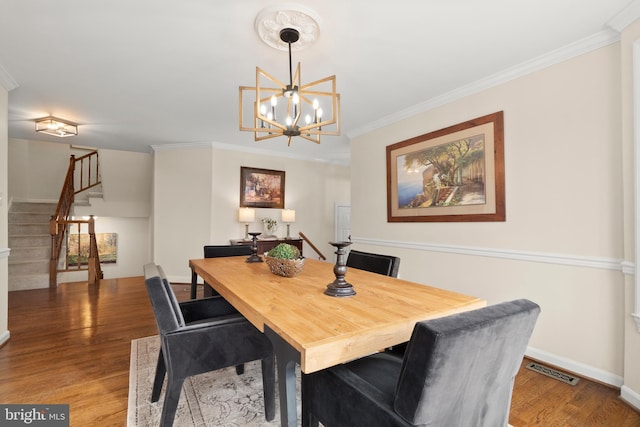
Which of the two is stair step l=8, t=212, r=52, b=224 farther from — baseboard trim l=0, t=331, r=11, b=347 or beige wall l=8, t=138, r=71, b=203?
baseboard trim l=0, t=331, r=11, b=347

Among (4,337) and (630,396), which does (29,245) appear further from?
(630,396)

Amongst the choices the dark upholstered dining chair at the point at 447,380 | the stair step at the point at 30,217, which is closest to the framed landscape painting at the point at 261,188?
the stair step at the point at 30,217

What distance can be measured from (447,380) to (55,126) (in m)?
4.99

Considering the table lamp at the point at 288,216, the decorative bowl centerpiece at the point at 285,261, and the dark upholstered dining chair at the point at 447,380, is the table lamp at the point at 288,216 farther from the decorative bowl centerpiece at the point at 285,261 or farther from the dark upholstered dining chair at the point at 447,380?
the dark upholstered dining chair at the point at 447,380

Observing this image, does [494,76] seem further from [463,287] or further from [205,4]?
[205,4]

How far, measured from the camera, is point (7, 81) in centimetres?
271

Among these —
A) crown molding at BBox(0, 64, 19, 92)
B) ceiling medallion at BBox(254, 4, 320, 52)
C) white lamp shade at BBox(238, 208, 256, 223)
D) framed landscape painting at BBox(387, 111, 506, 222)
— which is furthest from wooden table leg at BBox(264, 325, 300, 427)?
white lamp shade at BBox(238, 208, 256, 223)

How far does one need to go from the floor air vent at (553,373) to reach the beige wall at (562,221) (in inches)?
3.5

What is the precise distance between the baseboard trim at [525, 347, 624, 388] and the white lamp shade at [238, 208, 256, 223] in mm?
4062

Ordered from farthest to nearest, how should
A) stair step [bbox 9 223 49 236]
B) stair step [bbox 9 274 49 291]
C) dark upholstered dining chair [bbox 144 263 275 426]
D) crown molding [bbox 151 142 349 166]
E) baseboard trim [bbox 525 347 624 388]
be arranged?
stair step [bbox 9 223 49 236], crown molding [bbox 151 142 349 166], stair step [bbox 9 274 49 291], baseboard trim [bbox 525 347 624 388], dark upholstered dining chair [bbox 144 263 275 426]

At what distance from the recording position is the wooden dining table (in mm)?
989

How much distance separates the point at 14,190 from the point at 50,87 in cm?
443

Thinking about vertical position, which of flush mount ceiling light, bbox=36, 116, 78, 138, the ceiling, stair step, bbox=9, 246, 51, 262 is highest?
the ceiling

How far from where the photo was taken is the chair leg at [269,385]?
164cm
